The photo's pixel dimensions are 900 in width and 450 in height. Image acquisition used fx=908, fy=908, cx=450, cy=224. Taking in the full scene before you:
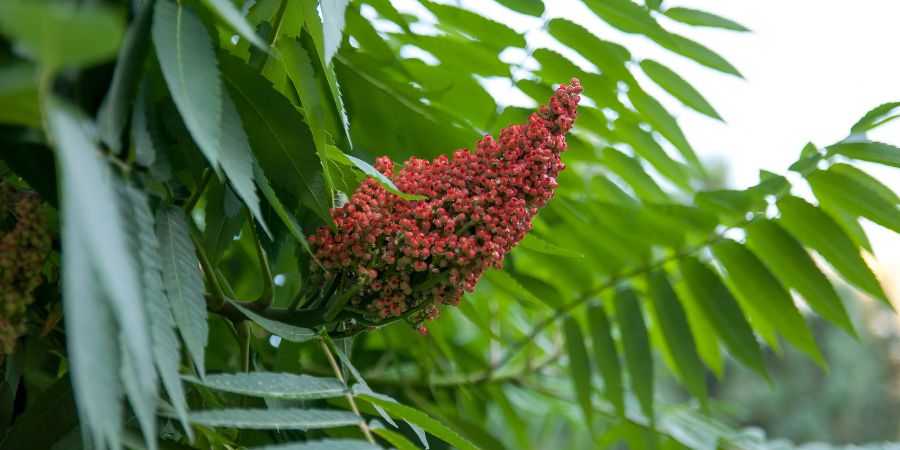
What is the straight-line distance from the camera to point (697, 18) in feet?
4.91

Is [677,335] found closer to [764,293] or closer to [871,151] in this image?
[764,293]

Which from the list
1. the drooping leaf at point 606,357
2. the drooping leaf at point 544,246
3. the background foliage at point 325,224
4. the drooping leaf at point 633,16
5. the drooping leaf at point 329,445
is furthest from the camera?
the drooping leaf at point 606,357

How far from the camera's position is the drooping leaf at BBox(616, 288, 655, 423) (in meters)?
1.50

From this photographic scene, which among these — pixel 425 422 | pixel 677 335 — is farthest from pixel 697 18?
pixel 425 422

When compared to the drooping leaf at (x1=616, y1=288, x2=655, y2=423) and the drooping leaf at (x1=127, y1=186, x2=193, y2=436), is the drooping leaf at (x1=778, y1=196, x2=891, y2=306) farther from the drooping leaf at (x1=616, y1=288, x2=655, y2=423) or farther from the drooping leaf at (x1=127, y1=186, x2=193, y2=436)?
the drooping leaf at (x1=127, y1=186, x2=193, y2=436)

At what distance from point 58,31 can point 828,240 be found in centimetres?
121

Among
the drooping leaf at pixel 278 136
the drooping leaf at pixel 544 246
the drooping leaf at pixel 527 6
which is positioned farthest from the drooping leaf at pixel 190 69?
the drooping leaf at pixel 527 6

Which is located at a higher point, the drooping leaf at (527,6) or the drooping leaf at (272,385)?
the drooping leaf at (527,6)

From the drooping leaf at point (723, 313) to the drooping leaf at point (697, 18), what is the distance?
394 mm

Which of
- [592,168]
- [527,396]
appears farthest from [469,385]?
[592,168]

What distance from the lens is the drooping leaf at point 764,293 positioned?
4.65 feet

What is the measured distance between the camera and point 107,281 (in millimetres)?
489

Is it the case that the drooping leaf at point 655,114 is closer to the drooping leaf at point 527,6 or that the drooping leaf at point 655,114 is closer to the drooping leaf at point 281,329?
the drooping leaf at point 527,6

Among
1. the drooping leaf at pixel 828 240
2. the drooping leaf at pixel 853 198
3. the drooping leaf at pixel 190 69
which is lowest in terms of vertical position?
the drooping leaf at pixel 190 69
